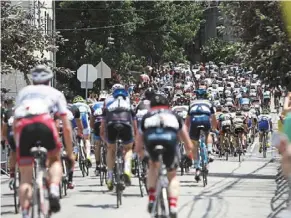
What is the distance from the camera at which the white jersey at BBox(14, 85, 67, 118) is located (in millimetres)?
9445

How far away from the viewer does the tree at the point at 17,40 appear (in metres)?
22.2

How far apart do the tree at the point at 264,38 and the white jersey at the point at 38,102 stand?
34.8ft

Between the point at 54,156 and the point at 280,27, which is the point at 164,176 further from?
the point at 280,27

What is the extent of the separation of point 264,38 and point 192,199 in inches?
277

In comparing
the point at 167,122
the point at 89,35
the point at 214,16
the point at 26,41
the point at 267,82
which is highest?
the point at 214,16

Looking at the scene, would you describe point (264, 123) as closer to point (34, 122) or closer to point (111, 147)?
point (111, 147)

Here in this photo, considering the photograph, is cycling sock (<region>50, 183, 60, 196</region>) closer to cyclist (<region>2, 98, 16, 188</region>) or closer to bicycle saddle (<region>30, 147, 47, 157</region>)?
bicycle saddle (<region>30, 147, 47, 157</region>)

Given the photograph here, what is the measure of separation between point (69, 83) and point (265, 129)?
2318 centimetres

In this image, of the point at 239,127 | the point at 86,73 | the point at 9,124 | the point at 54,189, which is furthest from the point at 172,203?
the point at 86,73

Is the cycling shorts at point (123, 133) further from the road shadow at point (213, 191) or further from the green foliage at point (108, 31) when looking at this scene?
the green foliage at point (108, 31)

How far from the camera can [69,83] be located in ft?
167

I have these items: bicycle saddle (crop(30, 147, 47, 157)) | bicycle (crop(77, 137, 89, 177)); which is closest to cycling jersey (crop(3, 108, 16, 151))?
bicycle saddle (crop(30, 147, 47, 157))

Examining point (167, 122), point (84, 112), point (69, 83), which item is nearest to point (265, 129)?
point (84, 112)

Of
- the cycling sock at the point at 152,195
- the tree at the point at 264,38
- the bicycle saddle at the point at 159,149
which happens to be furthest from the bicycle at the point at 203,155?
the bicycle saddle at the point at 159,149
